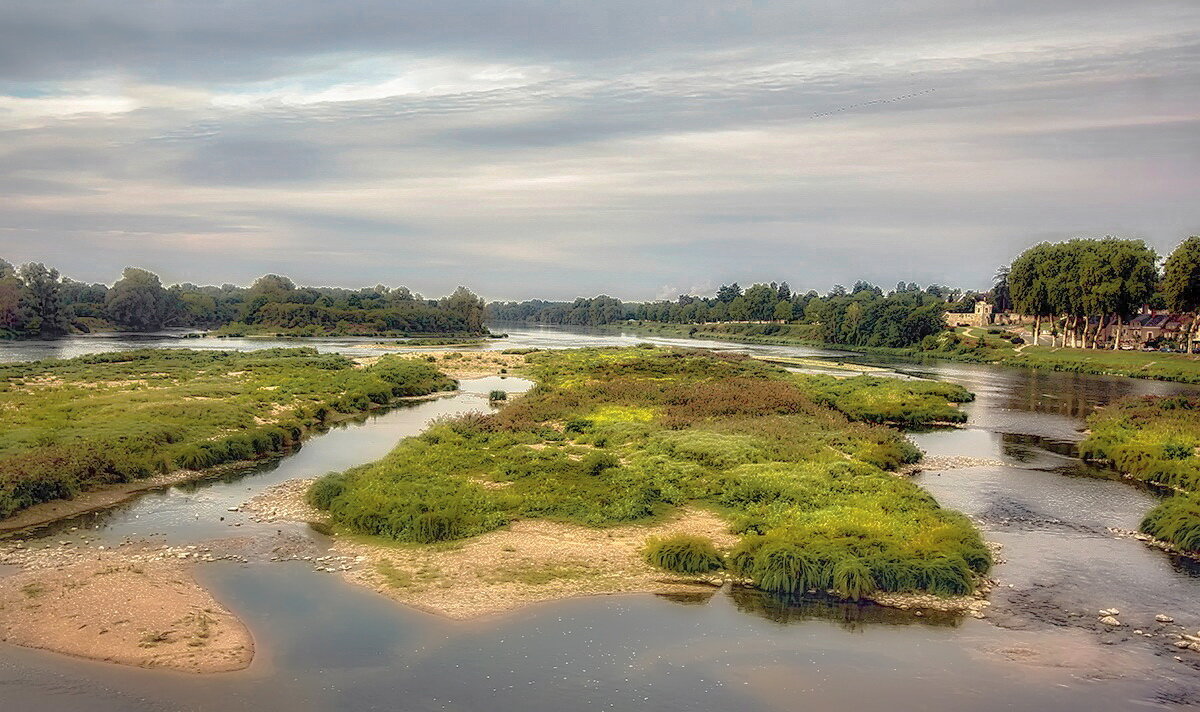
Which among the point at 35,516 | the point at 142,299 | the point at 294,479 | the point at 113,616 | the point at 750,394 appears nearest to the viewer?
the point at 113,616

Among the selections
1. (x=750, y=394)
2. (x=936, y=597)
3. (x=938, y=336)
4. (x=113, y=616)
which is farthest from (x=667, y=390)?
(x=938, y=336)

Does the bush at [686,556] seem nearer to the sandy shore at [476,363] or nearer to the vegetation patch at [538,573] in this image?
the vegetation patch at [538,573]

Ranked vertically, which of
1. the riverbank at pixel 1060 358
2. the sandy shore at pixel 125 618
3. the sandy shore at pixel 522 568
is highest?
the riverbank at pixel 1060 358

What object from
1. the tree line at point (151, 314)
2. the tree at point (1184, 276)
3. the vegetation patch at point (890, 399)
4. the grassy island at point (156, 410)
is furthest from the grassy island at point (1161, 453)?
the tree line at point (151, 314)

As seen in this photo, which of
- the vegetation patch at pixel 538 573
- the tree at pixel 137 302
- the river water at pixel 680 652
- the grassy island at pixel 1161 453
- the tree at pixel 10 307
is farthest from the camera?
the tree at pixel 137 302

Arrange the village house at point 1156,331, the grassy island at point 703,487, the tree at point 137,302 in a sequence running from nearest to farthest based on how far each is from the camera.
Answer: the grassy island at point 703,487
the village house at point 1156,331
the tree at point 137,302

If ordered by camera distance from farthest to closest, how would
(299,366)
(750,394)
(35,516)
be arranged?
(299,366), (750,394), (35,516)

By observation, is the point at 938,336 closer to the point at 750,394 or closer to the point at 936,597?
the point at 750,394

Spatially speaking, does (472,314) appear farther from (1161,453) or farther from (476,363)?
(1161,453)

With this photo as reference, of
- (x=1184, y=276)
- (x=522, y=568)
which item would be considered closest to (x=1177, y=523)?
(x=522, y=568)
